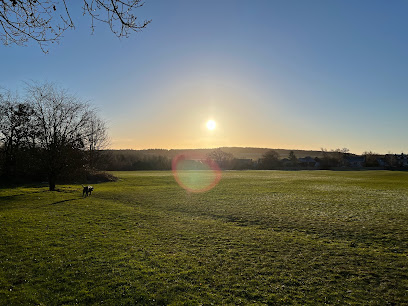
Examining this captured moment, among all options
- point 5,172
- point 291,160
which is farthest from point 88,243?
point 291,160

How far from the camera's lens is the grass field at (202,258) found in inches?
293

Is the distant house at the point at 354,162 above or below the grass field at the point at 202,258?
above

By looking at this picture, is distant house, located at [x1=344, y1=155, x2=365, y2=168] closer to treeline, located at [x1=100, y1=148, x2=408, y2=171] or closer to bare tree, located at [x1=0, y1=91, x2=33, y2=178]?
treeline, located at [x1=100, y1=148, x2=408, y2=171]

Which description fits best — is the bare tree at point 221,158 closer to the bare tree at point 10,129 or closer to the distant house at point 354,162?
the distant house at point 354,162

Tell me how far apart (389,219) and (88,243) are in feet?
61.5

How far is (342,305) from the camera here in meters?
6.91

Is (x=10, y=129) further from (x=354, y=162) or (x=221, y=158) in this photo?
→ (x=354, y=162)

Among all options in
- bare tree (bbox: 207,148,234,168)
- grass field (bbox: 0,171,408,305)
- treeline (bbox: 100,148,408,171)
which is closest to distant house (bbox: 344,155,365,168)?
treeline (bbox: 100,148,408,171)

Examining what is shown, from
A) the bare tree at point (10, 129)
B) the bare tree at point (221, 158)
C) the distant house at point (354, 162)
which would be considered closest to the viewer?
the bare tree at point (10, 129)

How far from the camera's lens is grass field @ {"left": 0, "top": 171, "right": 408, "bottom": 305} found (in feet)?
24.4

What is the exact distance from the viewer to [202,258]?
10.3 metres

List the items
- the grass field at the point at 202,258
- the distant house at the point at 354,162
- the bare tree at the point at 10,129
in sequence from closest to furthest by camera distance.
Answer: the grass field at the point at 202,258
the bare tree at the point at 10,129
the distant house at the point at 354,162

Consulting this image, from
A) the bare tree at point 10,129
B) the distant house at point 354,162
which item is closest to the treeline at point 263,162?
the distant house at point 354,162

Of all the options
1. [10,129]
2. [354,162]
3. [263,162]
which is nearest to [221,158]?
[263,162]
